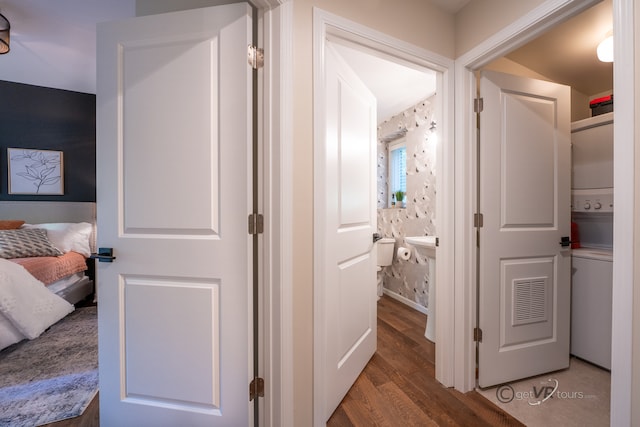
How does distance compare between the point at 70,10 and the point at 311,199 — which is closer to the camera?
the point at 311,199

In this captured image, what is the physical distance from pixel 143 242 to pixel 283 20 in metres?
1.20

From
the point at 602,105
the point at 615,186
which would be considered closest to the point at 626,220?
the point at 615,186

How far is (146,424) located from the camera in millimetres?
1205

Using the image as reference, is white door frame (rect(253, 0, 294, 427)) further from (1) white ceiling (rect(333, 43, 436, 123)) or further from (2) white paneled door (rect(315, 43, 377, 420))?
(1) white ceiling (rect(333, 43, 436, 123))

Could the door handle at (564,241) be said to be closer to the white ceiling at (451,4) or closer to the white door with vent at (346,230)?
the white door with vent at (346,230)

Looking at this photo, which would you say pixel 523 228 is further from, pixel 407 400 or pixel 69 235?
pixel 69 235

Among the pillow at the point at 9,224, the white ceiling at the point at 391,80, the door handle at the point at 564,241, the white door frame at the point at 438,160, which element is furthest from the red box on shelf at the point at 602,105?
the pillow at the point at 9,224

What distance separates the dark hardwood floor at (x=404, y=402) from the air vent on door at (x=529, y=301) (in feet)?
1.93

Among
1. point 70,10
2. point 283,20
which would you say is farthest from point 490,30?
point 70,10

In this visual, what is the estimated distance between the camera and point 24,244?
2561 mm

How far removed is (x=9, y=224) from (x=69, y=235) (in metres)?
0.56

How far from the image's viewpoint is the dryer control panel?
1929mm

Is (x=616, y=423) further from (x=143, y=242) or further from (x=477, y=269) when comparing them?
(x=143, y=242)

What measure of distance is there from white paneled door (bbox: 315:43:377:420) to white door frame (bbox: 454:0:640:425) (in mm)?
577
